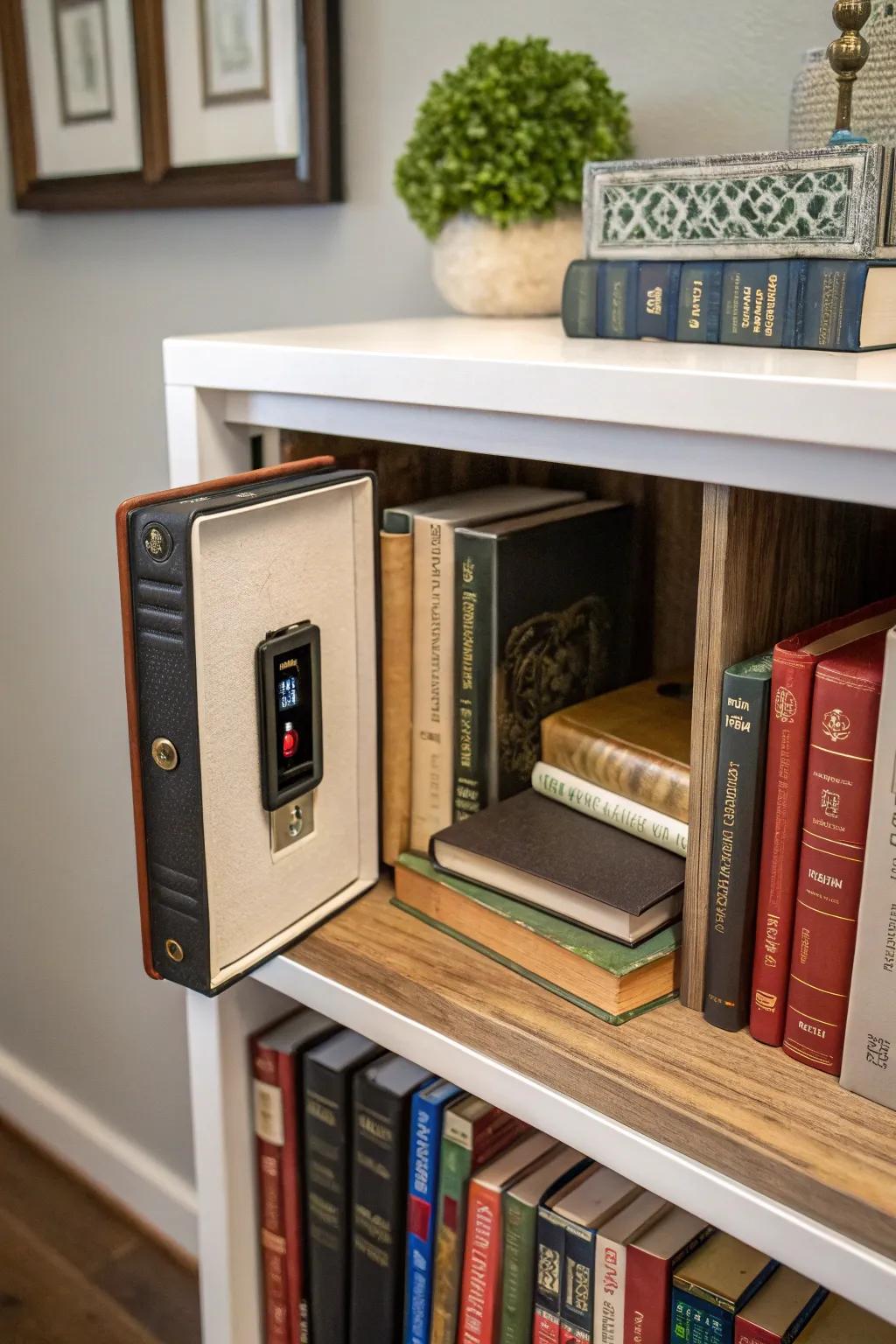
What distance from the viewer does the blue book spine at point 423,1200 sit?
2.72 feet

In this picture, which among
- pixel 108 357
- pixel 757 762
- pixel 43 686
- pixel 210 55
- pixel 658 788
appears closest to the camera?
pixel 757 762

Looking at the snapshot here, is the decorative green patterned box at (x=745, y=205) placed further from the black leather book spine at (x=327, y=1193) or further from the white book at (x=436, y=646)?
the black leather book spine at (x=327, y=1193)

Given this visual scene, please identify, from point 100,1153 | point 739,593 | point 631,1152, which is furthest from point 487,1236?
point 100,1153

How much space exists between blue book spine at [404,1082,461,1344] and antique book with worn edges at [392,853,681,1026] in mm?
152

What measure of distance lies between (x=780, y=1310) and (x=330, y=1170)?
36 cm

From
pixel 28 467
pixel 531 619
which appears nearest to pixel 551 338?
pixel 531 619

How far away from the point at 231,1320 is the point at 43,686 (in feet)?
3.18

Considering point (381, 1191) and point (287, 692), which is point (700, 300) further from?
point (381, 1191)

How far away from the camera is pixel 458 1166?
0.82 metres

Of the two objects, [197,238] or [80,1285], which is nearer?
[197,238]

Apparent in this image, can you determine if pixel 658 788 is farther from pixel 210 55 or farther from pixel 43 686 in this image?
pixel 43 686

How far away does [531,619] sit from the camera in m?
0.78

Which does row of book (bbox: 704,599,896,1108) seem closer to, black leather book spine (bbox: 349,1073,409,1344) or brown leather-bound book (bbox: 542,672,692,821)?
brown leather-bound book (bbox: 542,672,692,821)

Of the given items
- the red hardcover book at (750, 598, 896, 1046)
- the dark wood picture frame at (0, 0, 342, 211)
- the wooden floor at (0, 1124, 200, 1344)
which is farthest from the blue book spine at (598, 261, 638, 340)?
the wooden floor at (0, 1124, 200, 1344)
